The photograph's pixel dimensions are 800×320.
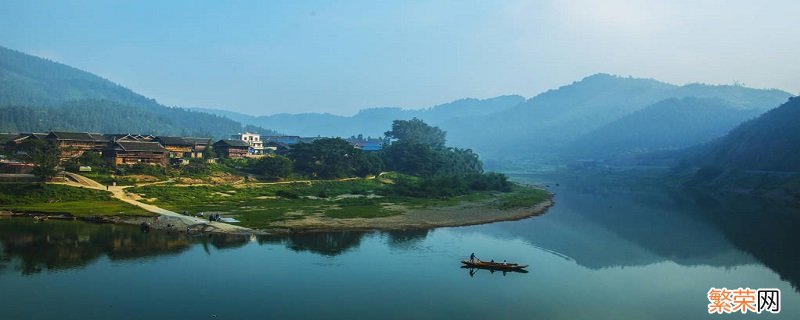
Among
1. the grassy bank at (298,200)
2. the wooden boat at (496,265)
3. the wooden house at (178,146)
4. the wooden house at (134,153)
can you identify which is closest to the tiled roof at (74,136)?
the wooden house at (134,153)

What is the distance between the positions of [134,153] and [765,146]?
105770 millimetres

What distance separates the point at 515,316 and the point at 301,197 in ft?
134

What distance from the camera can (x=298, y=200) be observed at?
198 ft

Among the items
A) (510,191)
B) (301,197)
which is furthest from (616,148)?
(301,197)

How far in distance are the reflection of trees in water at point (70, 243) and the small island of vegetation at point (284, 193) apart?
327 cm

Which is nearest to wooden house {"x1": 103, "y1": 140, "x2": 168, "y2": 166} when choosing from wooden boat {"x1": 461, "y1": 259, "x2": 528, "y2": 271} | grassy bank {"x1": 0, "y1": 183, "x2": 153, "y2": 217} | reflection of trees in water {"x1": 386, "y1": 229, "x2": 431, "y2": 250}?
grassy bank {"x1": 0, "y1": 183, "x2": 153, "y2": 217}

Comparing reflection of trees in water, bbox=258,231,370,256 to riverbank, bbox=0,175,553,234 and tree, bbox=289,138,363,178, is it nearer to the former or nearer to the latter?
riverbank, bbox=0,175,553,234

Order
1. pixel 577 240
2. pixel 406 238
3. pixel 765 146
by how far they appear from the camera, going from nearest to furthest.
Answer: pixel 406 238
pixel 577 240
pixel 765 146

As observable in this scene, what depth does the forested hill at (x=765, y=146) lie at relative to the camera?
9162 cm

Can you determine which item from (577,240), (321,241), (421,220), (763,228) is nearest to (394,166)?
(421,220)

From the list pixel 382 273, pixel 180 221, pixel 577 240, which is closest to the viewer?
pixel 382 273

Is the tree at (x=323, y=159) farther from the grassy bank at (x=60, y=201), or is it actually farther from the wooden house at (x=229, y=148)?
the grassy bank at (x=60, y=201)

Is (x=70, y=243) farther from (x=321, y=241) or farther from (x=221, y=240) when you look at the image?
(x=321, y=241)

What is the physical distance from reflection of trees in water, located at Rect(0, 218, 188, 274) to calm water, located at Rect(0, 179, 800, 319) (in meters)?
0.11
